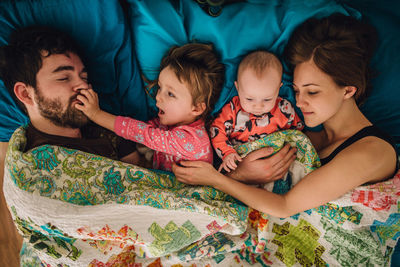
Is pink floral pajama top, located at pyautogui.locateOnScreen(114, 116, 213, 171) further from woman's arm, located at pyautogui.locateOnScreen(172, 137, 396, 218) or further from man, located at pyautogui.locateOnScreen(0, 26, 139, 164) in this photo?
man, located at pyautogui.locateOnScreen(0, 26, 139, 164)

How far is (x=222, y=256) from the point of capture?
1281 mm

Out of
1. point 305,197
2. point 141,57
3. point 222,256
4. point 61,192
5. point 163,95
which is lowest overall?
point 222,256

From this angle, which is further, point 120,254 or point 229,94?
point 229,94

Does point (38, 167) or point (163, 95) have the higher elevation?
point (163, 95)

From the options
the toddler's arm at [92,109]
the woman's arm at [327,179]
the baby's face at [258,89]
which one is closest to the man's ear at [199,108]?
the baby's face at [258,89]

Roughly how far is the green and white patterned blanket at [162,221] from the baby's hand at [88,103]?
0.22m

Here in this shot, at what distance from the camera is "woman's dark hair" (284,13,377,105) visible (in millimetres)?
1162

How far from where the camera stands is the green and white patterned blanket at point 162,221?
3.55ft

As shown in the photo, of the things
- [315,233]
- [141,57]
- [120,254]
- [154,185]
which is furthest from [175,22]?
[315,233]

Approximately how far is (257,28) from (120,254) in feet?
4.27

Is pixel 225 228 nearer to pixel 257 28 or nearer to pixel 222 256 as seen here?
pixel 222 256

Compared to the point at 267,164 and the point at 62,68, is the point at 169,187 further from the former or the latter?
the point at 62,68

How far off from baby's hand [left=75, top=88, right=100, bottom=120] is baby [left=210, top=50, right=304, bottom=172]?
0.64 metres

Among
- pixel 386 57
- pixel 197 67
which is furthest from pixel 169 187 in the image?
pixel 386 57
